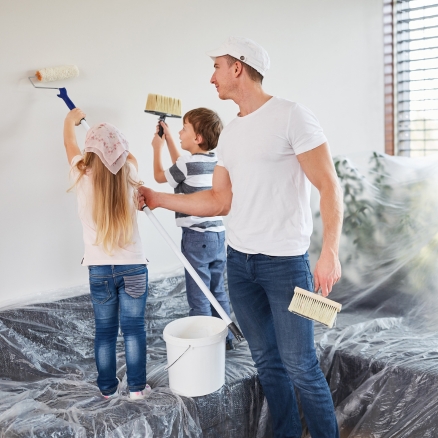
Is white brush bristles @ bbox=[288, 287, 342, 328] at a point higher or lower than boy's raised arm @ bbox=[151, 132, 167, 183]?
lower

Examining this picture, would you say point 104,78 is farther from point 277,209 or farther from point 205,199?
point 277,209

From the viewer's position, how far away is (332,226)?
1.52 m

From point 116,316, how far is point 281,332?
1.99 ft

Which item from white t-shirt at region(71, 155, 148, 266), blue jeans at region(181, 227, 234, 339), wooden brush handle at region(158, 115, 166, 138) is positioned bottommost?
blue jeans at region(181, 227, 234, 339)

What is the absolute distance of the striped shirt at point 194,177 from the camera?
2.23 meters

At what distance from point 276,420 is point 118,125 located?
1.28 meters

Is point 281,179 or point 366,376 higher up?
point 281,179

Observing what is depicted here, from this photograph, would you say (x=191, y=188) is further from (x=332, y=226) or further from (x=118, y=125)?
(x=332, y=226)

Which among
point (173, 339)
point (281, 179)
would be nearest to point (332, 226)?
point (281, 179)

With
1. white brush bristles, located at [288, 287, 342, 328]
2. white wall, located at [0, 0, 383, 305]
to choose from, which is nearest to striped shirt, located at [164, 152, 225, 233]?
white wall, located at [0, 0, 383, 305]

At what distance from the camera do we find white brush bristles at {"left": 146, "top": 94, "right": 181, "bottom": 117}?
7.34ft

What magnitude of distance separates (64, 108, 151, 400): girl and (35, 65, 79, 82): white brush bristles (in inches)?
12.5

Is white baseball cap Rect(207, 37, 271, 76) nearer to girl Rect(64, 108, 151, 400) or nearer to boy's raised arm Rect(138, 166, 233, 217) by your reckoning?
boy's raised arm Rect(138, 166, 233, 217)

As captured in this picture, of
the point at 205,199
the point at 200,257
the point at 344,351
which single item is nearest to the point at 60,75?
the point at 205,199
